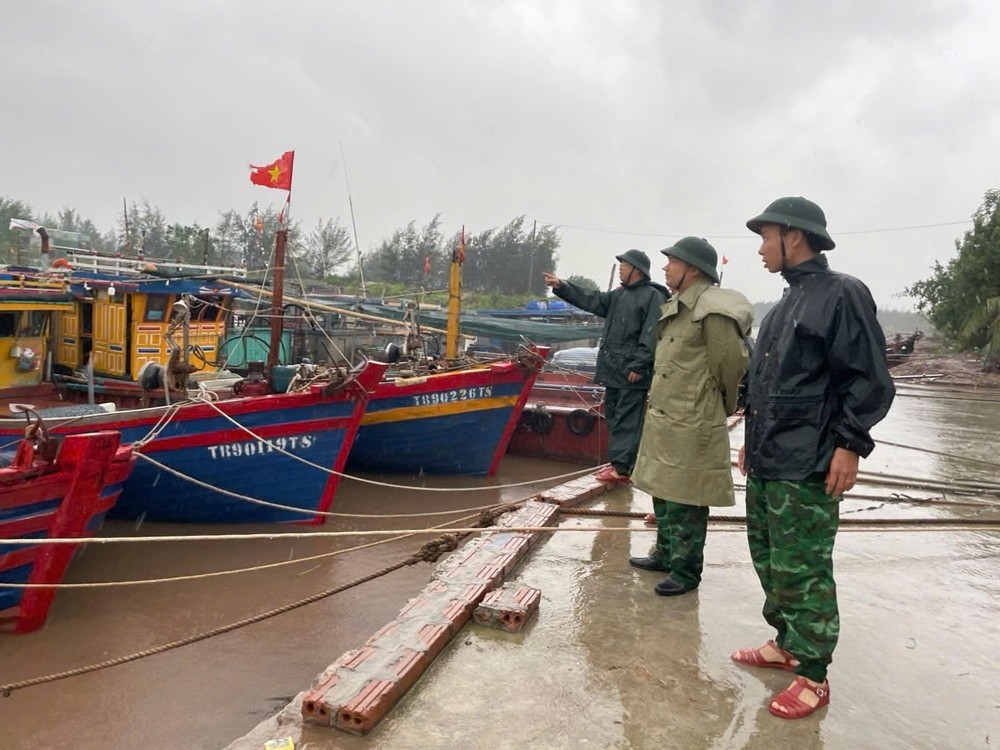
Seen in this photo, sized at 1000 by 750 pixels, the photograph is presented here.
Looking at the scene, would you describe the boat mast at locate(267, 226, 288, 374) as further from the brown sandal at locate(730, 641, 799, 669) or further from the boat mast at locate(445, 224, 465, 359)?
the brown sandal at locate(730, 641, 799, 669)

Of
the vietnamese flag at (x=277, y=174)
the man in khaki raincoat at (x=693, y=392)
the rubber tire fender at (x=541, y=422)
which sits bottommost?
the rubber tire fender at (x=541, y=422)

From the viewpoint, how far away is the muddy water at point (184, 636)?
4.11m

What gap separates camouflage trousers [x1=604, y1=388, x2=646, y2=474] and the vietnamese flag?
4996 millimetres

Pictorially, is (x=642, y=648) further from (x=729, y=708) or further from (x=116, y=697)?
(x=116, y=697)

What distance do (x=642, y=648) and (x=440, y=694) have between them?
2.82 feet

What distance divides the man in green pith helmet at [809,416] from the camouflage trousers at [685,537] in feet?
2.25

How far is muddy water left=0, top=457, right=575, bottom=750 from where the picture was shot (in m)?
4.11

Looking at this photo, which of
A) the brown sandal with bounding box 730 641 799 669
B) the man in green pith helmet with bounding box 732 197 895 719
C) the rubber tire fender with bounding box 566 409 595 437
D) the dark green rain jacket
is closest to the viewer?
the man in green pith helmet with bounding box 732 197 895 719

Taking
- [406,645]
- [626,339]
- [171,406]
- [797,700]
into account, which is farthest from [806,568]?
[171,406]

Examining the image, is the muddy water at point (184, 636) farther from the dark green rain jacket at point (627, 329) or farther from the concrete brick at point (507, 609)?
the dark green rain jacket at point (627, 329)

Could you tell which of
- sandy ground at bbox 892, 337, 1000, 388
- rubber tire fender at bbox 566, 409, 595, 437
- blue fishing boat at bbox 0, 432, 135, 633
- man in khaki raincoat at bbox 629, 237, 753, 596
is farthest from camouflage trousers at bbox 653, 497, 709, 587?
sandy ground at bbox 892, 337, 1000, 388

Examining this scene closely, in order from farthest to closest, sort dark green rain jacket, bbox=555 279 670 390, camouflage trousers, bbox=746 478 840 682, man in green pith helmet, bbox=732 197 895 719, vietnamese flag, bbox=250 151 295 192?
vietnamese flag, bbox=250 151 295 192
dark green rain jacket, bbox=555 279 670 390
camouflage trousers, bbox=746 478 840 682
man in green pith helmet, bbox=732 197 895 719

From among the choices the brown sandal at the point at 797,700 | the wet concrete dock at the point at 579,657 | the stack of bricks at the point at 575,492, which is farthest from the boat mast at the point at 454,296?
the brown sandal at the point at 797,700

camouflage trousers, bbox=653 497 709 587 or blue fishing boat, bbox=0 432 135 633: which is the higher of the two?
camouflage trousers, bbox=653 497 709 587
